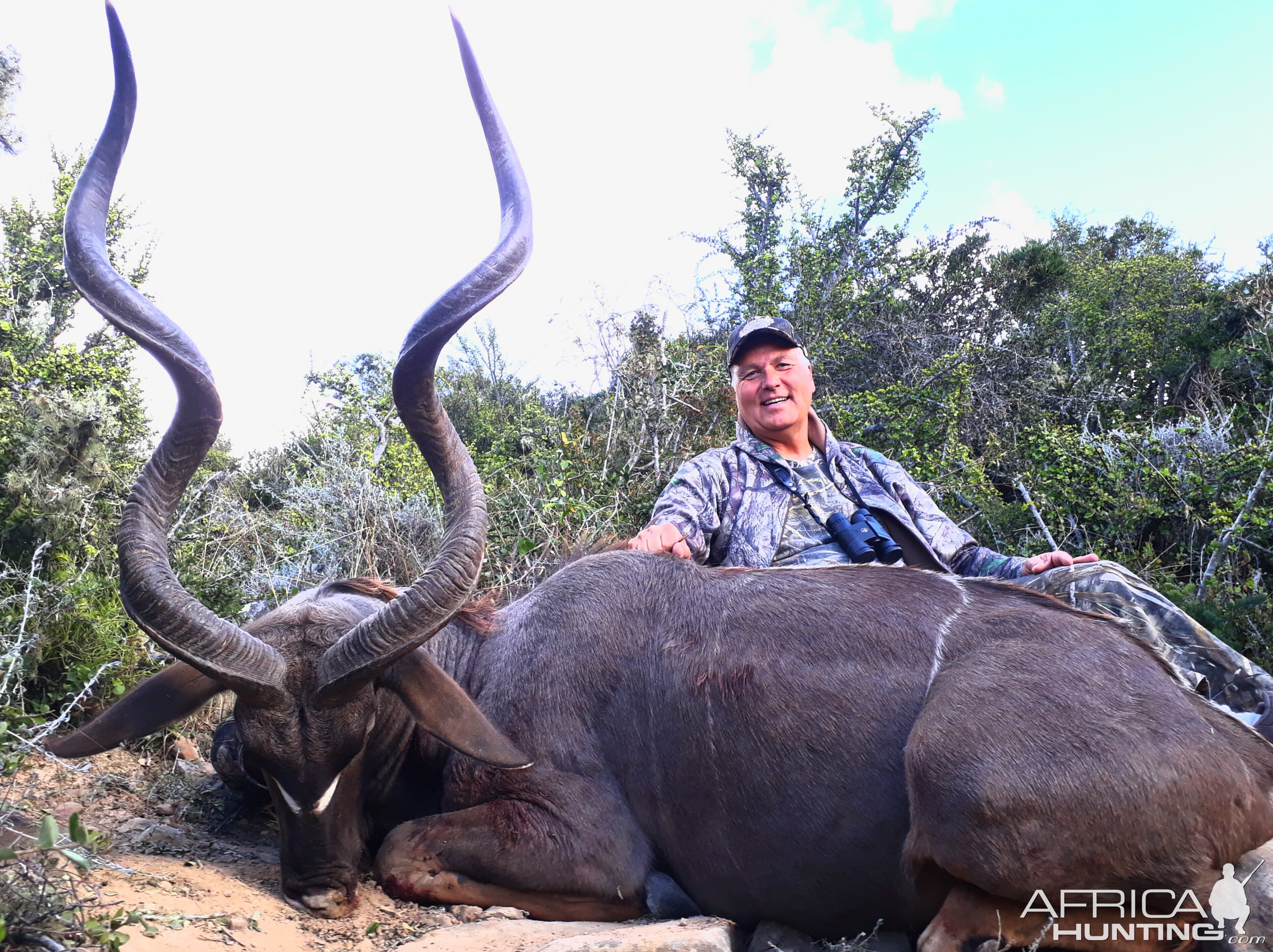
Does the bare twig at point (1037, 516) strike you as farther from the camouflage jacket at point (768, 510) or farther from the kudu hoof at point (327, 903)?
the kudu hoof at point (327, 903)

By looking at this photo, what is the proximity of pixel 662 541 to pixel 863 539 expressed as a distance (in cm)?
122

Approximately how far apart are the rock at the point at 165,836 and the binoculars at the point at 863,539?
12.0 feet

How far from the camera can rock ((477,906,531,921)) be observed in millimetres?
3656

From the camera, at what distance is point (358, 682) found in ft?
11.9

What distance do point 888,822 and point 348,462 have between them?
23.5ft

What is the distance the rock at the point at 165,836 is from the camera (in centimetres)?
410

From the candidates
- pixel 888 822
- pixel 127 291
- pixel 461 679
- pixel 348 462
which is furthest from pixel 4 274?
pixel 888 822

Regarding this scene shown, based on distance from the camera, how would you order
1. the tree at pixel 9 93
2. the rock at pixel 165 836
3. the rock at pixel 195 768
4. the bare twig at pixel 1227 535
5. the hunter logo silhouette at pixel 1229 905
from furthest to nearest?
the tree at pixel 9 93, the bare twig at pixel 1227 535, the rock at pixel 195 768, the rock at pixel 165 836, the hunter logo silhouette at pixel 1229 905

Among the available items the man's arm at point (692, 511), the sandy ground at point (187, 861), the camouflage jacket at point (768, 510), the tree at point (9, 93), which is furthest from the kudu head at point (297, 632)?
the tree at point (9, 93)

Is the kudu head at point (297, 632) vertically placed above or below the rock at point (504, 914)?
above

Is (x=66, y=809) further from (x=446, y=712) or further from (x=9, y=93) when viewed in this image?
(x=9, y=93)

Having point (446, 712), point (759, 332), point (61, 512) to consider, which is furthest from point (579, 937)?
point (61, 512)

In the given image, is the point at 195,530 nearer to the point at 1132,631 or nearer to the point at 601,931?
the point at 601,931

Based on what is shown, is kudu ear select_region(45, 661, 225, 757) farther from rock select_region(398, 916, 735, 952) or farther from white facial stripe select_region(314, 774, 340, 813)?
rock select_region(398, 916, 735, 952)
